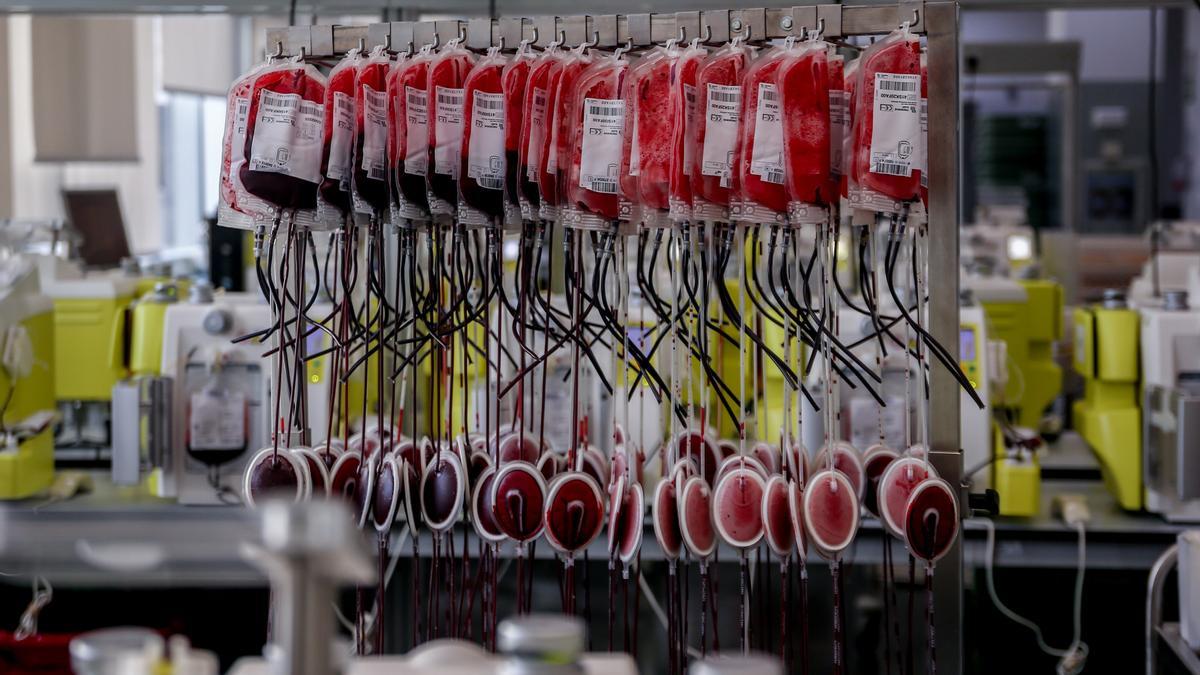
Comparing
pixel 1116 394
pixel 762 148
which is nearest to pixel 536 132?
pixel 762 148

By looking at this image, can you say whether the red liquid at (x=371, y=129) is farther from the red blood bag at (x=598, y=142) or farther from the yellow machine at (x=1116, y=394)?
the yellow machine at (x=1116, y=394)

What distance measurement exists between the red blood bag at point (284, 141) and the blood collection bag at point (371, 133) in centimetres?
6

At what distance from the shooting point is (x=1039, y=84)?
7.16 metres

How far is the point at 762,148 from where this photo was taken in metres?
1.84

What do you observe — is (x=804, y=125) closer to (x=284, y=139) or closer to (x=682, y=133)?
(x=682, y=133)

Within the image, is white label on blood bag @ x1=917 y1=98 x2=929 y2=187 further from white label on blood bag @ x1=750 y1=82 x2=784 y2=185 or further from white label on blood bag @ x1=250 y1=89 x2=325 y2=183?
white label on blood bag @ x1=250 y1=89 x2=325 y2=183

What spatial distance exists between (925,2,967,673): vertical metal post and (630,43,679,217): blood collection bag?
39cm

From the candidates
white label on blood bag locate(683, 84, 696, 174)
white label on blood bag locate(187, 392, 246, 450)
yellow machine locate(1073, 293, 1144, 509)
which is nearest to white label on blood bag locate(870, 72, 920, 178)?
white label on blood bag locate(683, 84, 696, 174)

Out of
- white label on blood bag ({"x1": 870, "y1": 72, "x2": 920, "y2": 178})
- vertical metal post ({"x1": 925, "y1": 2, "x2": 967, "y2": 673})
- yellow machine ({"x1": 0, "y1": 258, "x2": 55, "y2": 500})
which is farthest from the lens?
yellow machine ({"x1": 0, "y1": 258, "x2": 55, "y2": 500})

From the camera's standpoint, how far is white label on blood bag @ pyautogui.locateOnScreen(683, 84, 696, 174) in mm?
1856

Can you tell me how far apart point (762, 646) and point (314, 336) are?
1444 millimetres

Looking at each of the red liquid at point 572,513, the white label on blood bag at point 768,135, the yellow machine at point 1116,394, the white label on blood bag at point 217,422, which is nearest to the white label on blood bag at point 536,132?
the white label on blood bag at point 768,135

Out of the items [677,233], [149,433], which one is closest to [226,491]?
[149,433]

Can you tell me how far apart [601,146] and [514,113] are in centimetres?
15
